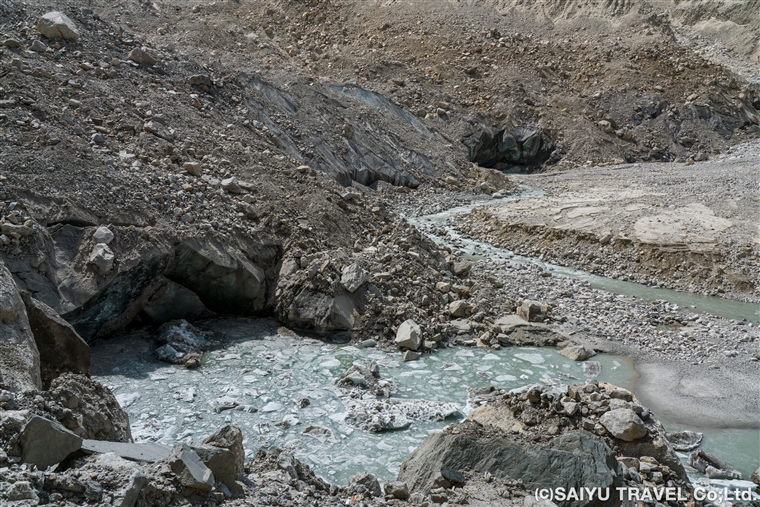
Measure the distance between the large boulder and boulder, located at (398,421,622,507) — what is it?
10.3 feet

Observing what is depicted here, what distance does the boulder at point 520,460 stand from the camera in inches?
211

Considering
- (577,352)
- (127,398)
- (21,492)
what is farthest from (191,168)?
(21,492)

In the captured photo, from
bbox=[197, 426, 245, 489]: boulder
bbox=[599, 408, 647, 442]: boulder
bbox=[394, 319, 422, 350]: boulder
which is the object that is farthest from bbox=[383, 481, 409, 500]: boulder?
bbox=[394, 319, 422, 350]: boulder

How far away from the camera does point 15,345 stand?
5398mm

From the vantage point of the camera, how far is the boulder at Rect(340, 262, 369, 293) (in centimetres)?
989

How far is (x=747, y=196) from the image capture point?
616 inches

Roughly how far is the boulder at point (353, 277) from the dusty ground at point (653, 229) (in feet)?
17.9

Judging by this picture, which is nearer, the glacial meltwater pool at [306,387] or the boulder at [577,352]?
the glacial meltwater pool at [306,387]

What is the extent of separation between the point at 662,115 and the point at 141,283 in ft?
78.8

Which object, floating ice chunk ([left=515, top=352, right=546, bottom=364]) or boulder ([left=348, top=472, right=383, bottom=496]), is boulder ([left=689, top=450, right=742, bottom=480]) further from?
boulder ([left=348, top=472, right=383, bottom=496])

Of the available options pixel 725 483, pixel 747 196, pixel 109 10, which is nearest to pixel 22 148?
pixel 725 483

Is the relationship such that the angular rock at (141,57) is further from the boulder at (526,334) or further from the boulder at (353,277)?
the boulder at (526,334)

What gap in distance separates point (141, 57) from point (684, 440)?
41.4ft

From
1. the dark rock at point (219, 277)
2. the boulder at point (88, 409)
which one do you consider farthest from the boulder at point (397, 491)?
the dark rock at point (219, 277)
